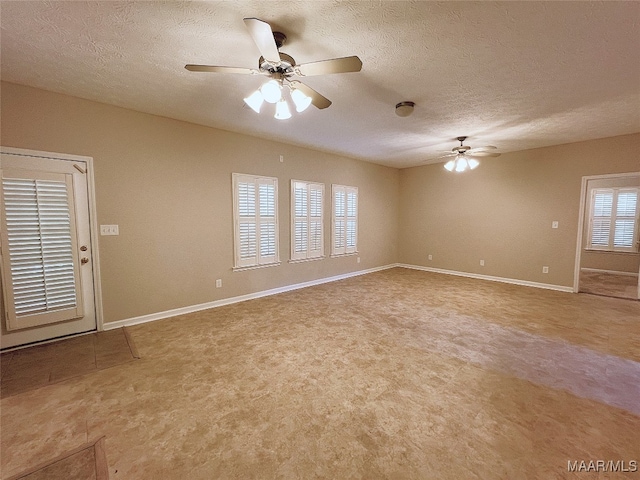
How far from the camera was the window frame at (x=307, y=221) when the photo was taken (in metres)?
4.87

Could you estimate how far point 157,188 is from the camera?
346cm

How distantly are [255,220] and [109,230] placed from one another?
6.25ft

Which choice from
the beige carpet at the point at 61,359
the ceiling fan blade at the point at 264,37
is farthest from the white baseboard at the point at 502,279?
the beige carpet at the point at 61,359

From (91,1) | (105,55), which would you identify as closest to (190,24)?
(91,1)

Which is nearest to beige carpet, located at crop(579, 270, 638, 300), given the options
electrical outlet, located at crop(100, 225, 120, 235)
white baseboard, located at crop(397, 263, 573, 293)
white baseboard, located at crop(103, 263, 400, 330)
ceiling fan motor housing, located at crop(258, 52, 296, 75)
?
white baseboard, located at crop(397, 263, 573, 293)

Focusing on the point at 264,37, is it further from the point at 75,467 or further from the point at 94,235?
the point at 94,235

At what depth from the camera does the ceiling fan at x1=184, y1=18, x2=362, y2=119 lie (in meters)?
1.57

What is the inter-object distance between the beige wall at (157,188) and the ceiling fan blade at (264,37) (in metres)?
2.44

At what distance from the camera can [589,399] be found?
1989 mm

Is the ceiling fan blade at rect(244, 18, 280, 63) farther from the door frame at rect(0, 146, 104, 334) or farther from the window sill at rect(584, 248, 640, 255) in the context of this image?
the window sill at rect(584, 248, 640, 255)

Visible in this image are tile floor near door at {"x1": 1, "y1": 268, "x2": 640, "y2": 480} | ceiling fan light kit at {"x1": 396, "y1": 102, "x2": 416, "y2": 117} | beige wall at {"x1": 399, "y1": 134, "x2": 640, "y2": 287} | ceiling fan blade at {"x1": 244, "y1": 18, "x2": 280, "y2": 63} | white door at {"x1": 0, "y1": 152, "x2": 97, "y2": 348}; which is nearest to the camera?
ceiling fan blade at {"x1": 244, "y1": 18, "x2": 280, "y2": 63}

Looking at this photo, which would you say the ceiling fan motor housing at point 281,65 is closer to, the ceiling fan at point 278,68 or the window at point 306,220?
the ceiling fan at point 278,68

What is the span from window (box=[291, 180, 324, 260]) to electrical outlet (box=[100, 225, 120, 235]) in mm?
2581

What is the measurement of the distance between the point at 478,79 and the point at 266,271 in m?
3.82
